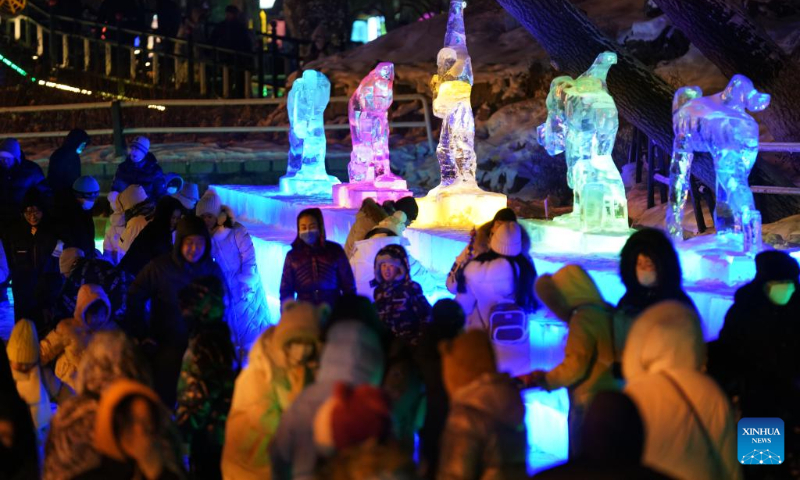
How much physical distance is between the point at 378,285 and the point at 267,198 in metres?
6.84

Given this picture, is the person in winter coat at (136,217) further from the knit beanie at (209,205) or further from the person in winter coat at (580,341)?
the person in winter coat at (580,341)

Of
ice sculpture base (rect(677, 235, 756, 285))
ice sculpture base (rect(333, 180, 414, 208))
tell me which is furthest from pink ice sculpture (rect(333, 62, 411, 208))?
ice sculpture base (rect(677, 235, 756, 285))

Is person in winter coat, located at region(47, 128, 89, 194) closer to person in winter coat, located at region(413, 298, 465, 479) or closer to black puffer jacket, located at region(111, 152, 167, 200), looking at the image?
black puffer jacket, located at region(111, 152, 167, 200)

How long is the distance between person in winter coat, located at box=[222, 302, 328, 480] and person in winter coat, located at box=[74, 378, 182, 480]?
639 millimetres

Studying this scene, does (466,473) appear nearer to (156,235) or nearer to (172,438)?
(172,438)

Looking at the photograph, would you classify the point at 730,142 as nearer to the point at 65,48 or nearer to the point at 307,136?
the point at 307,136

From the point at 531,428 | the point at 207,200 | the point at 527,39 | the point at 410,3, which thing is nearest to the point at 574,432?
the point at 531,428

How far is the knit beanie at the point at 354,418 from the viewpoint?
335 cm

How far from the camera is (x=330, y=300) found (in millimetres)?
6711

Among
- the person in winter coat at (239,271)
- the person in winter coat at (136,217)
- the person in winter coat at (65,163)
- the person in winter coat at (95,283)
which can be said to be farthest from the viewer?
the person in winter coat at (65,163)

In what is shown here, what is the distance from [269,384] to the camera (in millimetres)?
4480

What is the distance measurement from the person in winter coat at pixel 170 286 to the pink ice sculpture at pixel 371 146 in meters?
4.62

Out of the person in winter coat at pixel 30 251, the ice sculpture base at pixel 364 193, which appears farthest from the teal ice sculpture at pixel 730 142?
the person in winter coat at pixel 30 251

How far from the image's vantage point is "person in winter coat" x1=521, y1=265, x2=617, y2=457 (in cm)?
492
